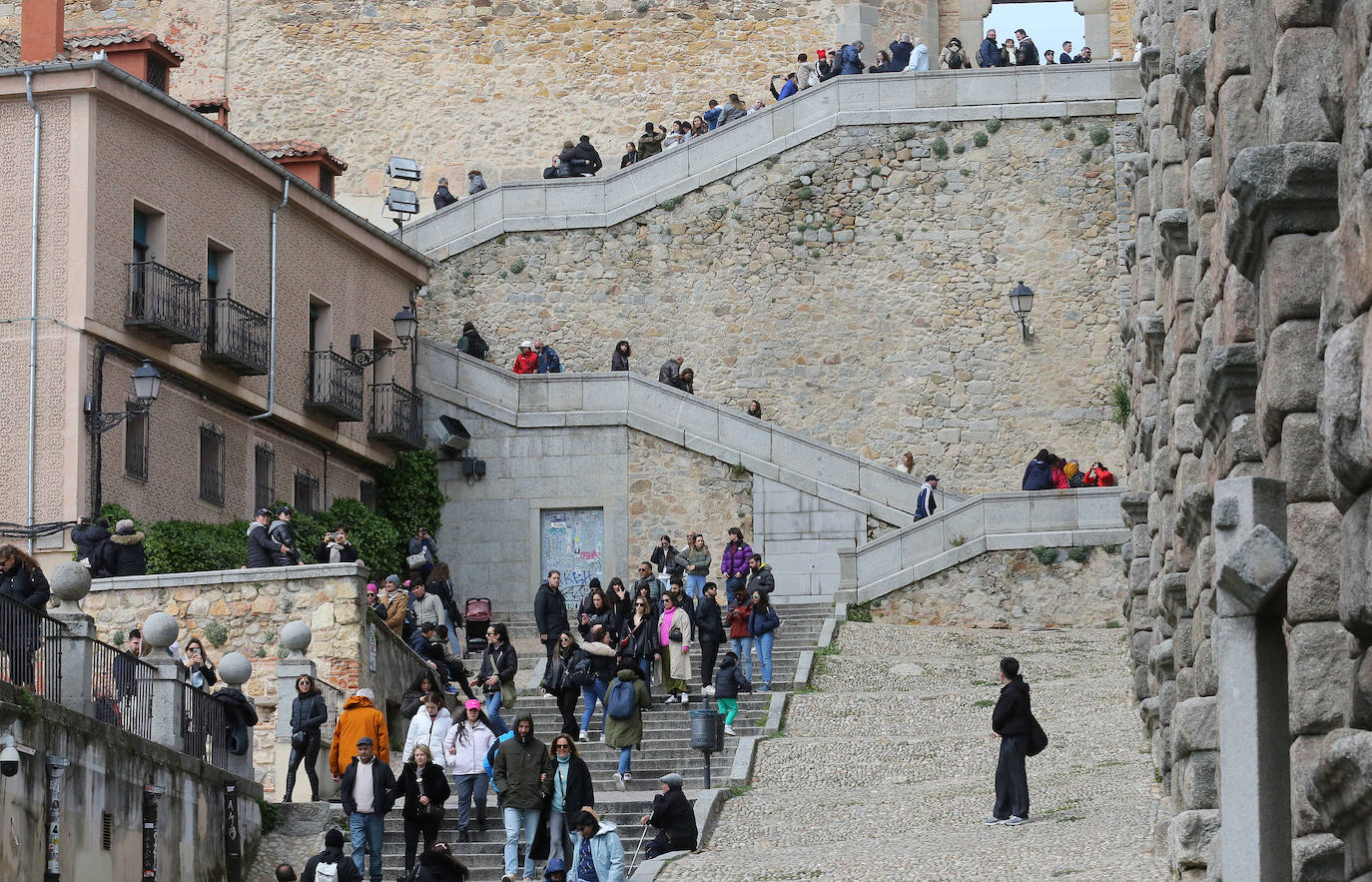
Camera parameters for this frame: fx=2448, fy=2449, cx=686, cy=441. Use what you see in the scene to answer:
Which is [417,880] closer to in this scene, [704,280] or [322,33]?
[704,280]

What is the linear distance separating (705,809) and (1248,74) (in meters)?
11.4

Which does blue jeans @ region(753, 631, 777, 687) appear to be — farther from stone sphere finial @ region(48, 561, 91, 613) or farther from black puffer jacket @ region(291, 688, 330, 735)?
stone sphere finial @ region(48, 561, 91, 613)

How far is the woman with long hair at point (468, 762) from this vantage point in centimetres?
2008

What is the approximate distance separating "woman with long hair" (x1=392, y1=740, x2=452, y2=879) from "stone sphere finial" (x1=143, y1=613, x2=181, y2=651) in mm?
2983

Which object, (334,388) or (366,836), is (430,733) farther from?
(334,388)

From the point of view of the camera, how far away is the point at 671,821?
1841 cm

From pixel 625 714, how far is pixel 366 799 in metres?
3.25

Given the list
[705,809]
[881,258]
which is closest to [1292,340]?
[705,809]

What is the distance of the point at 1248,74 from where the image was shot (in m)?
9.40

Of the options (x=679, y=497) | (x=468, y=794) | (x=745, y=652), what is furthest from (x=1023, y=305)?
(x=468, y=794)

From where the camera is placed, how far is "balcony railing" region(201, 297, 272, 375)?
28906 millimetres

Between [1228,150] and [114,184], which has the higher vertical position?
[114,184]

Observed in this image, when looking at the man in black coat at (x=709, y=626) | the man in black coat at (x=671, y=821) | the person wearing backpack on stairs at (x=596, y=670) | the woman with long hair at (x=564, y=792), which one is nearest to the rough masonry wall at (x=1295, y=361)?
the man in black coat at (x=671, y=821)

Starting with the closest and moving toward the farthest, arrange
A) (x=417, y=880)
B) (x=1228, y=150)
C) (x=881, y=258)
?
1. (x=1228, y=150)
2. (x=417, y=880)
3. (x=881, y=258)
